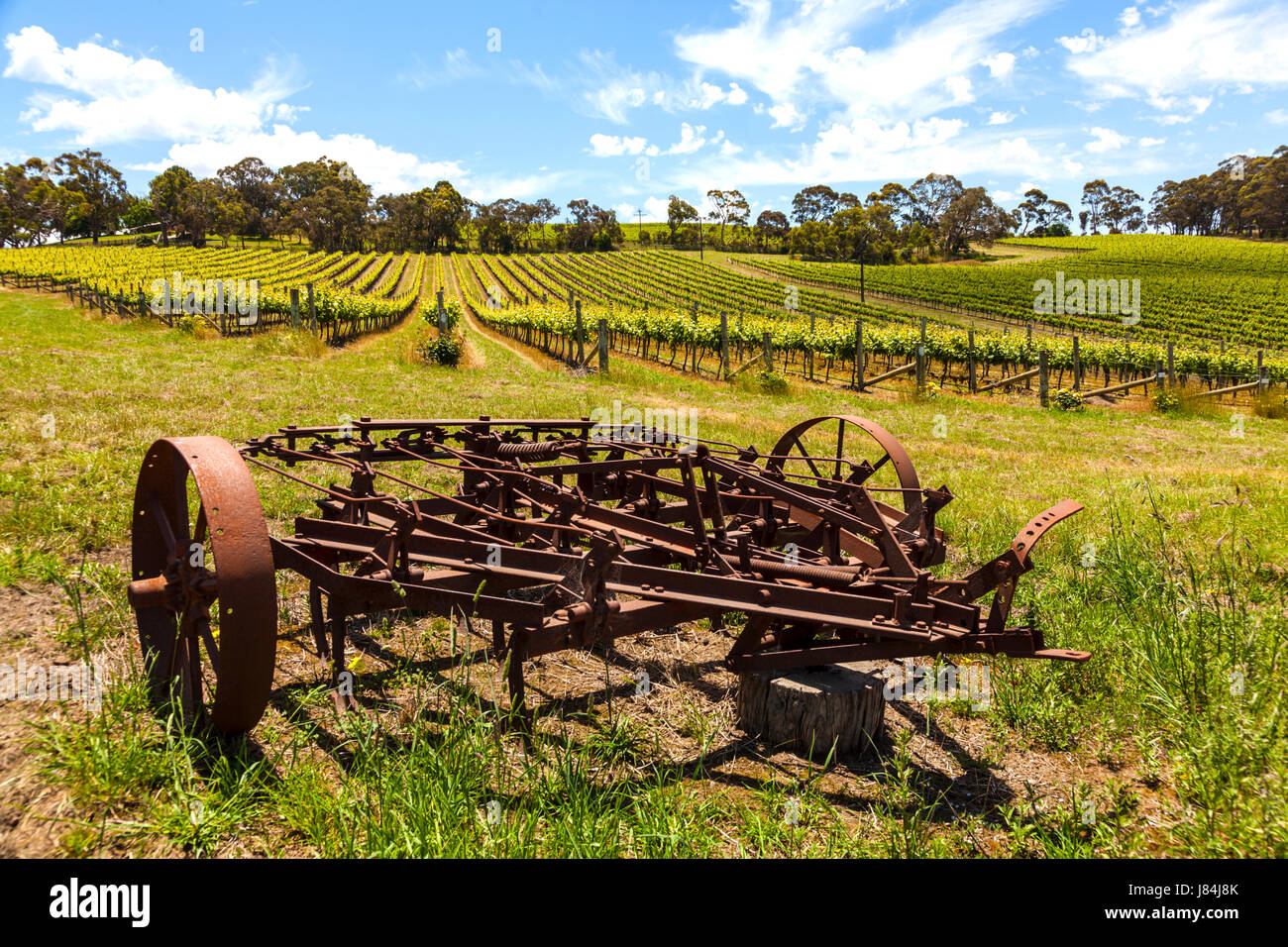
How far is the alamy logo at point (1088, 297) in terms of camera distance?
68.1 m

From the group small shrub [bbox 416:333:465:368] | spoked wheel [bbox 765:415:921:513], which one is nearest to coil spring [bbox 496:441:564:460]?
spoked wheel [bbox 765:415:921:513]

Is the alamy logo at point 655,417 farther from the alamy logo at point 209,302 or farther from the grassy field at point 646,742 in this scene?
the alamy logo at point 209,302

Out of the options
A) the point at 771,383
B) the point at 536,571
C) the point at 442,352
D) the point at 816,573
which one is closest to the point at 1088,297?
the point at 771,383

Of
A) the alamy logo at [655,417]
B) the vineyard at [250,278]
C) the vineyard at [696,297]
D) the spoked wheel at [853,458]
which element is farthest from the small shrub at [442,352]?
the spoked wheel at [853,458]

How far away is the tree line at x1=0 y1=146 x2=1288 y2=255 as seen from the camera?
10012 cm

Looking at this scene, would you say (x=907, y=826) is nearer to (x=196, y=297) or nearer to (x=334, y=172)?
(x=196, y=297)

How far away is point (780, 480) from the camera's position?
498cm

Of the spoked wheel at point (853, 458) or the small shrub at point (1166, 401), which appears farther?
the small shrub at point (1166, 401)

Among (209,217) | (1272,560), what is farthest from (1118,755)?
(209,217)

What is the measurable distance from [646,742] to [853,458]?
27.5ft
